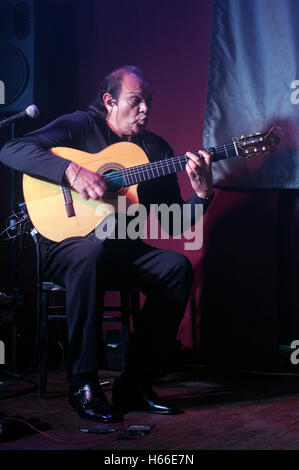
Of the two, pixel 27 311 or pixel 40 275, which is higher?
pixel 40 275

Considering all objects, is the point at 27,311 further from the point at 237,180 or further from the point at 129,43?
the point at 129,43

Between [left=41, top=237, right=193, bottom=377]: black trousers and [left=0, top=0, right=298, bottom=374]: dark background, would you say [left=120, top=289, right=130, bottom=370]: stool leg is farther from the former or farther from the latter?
[left=0, top=0, right=298, bottom=374]: dark background

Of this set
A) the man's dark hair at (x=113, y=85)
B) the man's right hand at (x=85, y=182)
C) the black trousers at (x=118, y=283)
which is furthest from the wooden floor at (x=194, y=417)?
the man's dark hair at (x=113, y=85)

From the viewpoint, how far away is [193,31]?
2.76 meters

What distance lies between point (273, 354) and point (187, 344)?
1.51 ft

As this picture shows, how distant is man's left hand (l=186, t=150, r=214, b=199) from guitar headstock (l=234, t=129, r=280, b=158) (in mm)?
125

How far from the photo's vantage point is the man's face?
234 cm

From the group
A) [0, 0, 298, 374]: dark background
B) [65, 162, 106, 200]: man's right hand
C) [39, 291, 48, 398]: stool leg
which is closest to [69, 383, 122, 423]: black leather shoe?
[39, 291, 48, 398]: stool leg

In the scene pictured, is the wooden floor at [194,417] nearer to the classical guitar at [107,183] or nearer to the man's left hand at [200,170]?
the classical guitar at [107,183]

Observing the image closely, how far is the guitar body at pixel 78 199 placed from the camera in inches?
81.0

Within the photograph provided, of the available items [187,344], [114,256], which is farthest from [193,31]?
Result: [187,344]

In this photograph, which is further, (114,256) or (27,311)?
(27,311)

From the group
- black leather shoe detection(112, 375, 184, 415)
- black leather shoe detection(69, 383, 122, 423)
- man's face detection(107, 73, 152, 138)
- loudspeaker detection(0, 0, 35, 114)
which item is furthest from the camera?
loudspeaker detection(0, 0, 35, 114)
